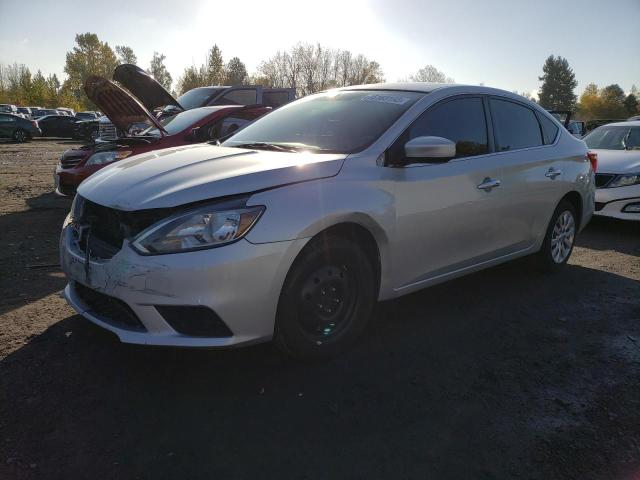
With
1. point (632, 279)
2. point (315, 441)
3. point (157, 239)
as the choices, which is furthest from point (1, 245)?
point (632, 279)

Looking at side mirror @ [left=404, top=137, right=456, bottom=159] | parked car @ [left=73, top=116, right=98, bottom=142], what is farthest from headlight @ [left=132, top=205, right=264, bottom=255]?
parked car @ [left=73, top=116, right=98, bottom=142]

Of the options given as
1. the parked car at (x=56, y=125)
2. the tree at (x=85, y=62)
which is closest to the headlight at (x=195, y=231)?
the parked car at (x=56, y=125)

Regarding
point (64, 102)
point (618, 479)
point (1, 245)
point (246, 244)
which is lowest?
point (618, 479)

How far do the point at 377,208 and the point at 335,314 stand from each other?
0.68 meters

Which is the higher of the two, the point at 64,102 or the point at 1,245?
the point at 64,102

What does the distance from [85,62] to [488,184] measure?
87.0 meters

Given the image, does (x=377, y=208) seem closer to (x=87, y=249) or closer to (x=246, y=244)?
(x=246, y=244)

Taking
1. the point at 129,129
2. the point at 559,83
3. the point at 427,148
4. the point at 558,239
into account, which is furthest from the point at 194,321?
the point at 559,83

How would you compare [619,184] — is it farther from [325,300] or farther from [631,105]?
[631,105]

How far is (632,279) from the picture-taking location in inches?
196

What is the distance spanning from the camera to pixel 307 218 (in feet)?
8.87

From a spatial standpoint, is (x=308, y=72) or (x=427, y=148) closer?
(x=427, y=148)

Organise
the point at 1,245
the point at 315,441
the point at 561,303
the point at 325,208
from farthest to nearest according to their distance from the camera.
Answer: the point at 1,245
the point at 561,303
the point at 325,208
the point at 315,441

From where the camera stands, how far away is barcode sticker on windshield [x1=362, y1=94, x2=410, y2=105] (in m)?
3.61
